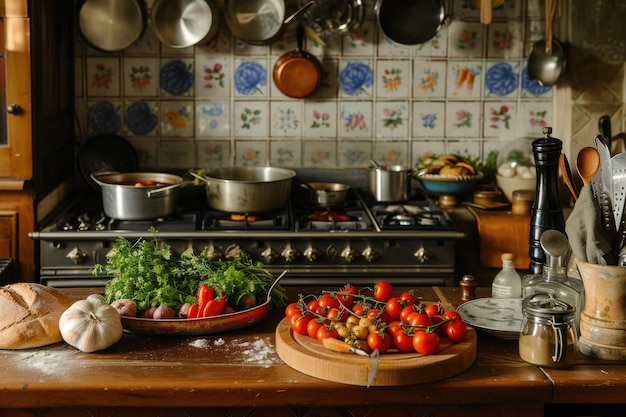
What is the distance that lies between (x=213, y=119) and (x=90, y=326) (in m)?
2.31

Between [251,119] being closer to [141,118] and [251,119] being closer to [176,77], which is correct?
[176,77]

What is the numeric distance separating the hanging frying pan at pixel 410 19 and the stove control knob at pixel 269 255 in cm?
124

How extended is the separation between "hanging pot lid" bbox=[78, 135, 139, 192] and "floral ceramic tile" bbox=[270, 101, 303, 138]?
0.70 meters

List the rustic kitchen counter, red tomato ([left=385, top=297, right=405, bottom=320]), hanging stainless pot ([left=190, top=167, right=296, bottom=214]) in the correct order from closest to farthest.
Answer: the rustic kitchen counter, red tomato ([left=385, top=297, right=405, bottom=320]), hanging stainless pot ([left=190, top=167, right=296, bottom=214])

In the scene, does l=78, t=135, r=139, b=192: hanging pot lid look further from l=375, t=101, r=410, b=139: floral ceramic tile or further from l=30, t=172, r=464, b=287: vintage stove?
l=375, t=101, r=410, b=139: floral ceramic tile

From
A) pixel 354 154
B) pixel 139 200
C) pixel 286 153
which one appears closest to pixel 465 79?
pixel 354 154

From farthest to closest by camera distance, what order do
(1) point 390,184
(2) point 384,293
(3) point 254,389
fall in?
(1) point 390,184 → (2) point 384,293 → (3) point 254,389

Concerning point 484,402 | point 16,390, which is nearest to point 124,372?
point 16,390

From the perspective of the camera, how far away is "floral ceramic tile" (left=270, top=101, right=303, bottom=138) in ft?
13.8

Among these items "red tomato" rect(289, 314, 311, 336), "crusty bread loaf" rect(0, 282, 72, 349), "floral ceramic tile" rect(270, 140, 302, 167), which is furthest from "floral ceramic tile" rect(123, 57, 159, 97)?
"red tomato" rect(289, 314, 311, 336)

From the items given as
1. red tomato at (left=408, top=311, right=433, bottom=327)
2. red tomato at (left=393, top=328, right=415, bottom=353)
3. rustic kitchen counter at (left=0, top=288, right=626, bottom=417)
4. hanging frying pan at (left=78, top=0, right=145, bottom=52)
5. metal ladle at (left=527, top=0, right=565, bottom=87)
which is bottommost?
rustic kitchen counter at (left=0, top=288, right=626, bottom=417)

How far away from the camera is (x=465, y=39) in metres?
4.20

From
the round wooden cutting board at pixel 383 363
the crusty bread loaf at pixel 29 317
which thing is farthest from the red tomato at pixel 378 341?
the crusty bread loaf at pixel 29 317

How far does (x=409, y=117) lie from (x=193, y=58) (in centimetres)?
109
